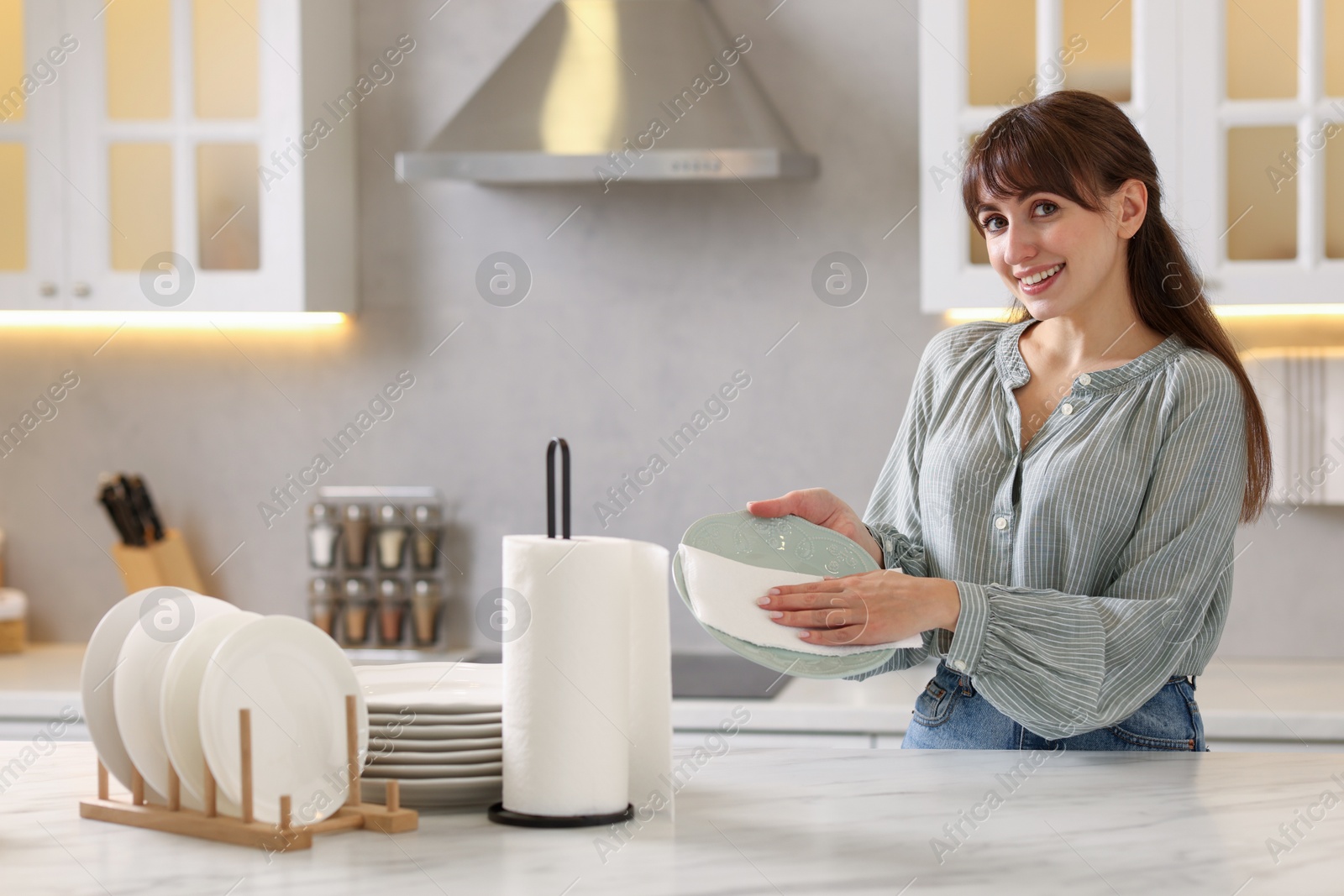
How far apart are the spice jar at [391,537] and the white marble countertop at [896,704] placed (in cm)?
60

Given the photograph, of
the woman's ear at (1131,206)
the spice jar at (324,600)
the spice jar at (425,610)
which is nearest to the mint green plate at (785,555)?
the woman's ear at (1131,206)

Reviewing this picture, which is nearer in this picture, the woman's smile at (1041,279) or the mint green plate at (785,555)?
the mint green plate at (785,555)

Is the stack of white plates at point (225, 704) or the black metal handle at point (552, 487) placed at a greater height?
the black metal handle at point (552, 487)

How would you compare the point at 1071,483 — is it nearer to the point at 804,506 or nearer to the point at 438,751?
the point at 804,506

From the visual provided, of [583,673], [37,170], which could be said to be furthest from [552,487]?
[37,170]

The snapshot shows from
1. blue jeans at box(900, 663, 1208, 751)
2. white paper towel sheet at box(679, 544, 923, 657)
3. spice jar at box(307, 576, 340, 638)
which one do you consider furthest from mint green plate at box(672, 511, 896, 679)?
spice jar at box(307, 576, 340, 638)

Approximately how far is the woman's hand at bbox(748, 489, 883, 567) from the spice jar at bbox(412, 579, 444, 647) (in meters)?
1.39

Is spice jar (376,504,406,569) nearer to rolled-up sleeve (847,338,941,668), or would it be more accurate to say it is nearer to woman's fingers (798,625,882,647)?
rolled-up sleeve (847,338,941,668)

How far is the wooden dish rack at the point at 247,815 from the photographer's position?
3.12 feet

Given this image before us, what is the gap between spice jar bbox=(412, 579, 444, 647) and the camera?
2684mm

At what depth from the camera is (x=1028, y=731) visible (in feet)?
4.63

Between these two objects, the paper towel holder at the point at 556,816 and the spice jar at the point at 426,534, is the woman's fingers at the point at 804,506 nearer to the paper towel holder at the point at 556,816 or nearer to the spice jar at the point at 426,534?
the paper towel holder at the point at 556,816

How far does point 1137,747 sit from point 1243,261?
1.16m

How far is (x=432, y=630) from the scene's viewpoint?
2.70 metres
